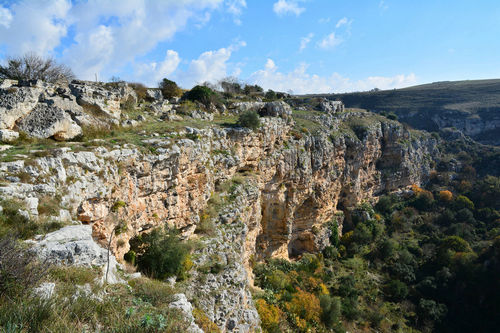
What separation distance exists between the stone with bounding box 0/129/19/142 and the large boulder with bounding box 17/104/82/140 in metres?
0.35

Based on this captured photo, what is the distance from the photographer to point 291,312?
1662 cm

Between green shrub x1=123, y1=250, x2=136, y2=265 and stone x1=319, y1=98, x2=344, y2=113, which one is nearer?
green shrub x1=123, y1=250, x2=136, y2=265

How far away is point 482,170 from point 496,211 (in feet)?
46.8

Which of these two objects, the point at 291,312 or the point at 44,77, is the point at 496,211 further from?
the point at 44,77

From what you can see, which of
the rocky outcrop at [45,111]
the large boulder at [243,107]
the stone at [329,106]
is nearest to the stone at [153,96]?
the large boulder at [243,107]

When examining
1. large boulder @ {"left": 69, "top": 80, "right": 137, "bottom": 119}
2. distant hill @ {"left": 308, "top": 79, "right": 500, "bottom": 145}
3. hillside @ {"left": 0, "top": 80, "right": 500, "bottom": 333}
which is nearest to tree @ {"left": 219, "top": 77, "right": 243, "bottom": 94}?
hillside @ {"left": 0, "top": 80, "right": 500, "bottom": 333}

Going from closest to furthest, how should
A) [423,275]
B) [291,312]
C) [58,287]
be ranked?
1. [58,287]
2. [291,312]
3. [423,275]

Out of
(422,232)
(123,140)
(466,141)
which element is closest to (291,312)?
(123,140)

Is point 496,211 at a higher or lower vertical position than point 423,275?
higher

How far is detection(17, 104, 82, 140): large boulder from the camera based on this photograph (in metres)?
8.61

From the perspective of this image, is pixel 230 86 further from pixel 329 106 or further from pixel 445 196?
pixel 445 196

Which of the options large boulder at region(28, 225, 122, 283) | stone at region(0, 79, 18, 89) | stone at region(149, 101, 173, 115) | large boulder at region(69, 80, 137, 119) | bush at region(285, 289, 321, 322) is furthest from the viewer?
bush at region(285, 289, 321, 322)

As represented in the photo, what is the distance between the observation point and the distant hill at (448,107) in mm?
61812

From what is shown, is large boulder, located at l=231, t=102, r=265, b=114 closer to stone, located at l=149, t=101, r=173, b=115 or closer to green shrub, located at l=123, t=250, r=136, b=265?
stone, located at l=149, t=101, r=173, b=115
